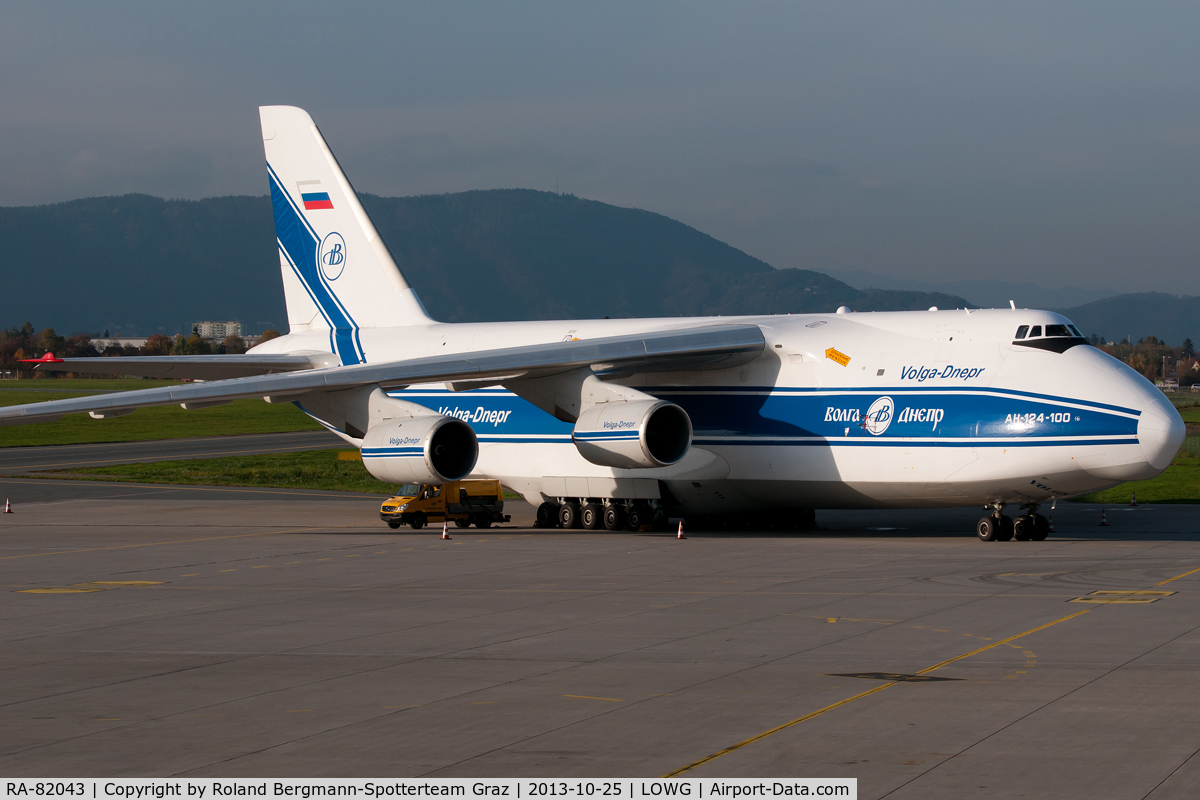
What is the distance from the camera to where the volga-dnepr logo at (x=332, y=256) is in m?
31.4

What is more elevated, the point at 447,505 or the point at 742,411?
the point at 742,411

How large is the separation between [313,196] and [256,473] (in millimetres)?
12425

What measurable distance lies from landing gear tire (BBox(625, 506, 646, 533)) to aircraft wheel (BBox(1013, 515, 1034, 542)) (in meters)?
7.10

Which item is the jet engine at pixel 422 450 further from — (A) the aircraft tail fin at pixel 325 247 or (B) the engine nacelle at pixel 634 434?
(A) the aircraft tail fin at pixel 325 247

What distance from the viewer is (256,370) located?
97.3ft

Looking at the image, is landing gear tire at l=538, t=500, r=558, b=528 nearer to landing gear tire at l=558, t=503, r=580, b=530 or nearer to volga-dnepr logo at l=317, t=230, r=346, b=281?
landing gear tire at l=558, t=503, r=580, b=530

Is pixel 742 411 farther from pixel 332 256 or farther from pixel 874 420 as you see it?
pixel 332 256

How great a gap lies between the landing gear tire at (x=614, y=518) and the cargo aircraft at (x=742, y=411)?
0.18 ft

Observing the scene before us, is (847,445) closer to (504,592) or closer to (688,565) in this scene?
(688,565)

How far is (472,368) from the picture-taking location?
23.1 metres

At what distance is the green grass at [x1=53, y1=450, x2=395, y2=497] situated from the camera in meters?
39.2

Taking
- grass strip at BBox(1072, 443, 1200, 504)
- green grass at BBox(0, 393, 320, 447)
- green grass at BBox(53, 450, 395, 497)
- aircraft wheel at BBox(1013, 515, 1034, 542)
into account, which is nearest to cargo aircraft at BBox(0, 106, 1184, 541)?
aircraft wheel at BBox(1013, 515, 1034, 542)

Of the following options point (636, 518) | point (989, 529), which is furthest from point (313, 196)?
point (989, 529)

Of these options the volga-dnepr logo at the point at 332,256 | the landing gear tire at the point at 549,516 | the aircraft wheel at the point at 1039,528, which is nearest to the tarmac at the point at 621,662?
the aircraft wheel at the point at 1039,528
